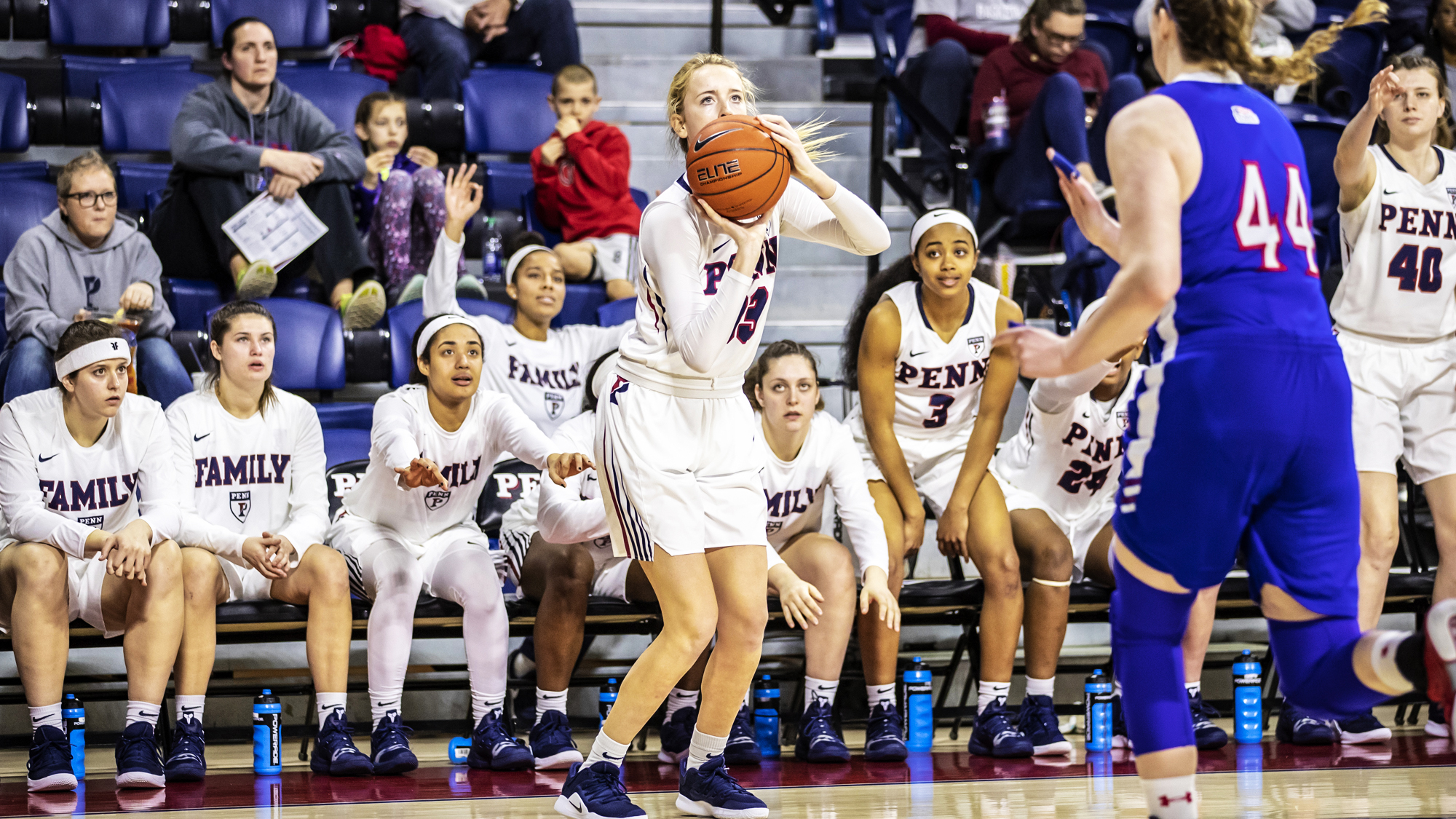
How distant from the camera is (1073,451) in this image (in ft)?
15.5

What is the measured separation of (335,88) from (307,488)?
284 centimetres

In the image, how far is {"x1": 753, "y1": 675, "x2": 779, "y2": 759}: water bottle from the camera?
14.3ft

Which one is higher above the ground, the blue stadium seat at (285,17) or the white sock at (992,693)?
the blue stadium seat at (285,17)

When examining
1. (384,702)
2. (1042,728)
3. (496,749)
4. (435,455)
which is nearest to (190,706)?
(384,702)

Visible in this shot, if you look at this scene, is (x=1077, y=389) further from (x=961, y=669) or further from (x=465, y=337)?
(x=465, y=337)

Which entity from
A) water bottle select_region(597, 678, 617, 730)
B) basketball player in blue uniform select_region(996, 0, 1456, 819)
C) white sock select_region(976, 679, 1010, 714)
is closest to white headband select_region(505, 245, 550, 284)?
water bottle select_region(597, 678, 617, 730)

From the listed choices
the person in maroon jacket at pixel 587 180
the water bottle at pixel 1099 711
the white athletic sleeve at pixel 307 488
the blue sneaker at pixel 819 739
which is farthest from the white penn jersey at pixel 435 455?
the water bottle at pixel 1099 711

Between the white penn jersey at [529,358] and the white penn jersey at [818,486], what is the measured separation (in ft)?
3.57

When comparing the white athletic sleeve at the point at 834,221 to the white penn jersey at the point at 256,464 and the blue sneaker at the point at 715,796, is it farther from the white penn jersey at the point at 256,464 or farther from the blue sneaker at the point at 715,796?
the white penn jersey at the point at 256,464

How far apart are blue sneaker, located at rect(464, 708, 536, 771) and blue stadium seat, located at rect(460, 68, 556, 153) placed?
3269 millimetres

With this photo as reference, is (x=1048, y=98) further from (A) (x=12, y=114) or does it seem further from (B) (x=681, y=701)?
(A) (x=12, y=114)

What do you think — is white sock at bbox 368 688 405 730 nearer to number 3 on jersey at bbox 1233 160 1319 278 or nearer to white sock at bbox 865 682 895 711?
white sock at bbox 865 682 895 711

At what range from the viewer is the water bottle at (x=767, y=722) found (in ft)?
14.3

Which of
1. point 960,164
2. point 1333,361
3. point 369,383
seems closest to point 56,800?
point 369,383
